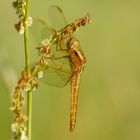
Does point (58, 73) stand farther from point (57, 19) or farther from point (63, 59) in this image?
point (57, 19)

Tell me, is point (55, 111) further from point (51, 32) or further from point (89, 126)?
point (51, 32)

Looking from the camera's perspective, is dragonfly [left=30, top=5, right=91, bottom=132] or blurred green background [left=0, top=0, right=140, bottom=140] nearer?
dragonfly [left=30, top=5, right=91, bottom=132]

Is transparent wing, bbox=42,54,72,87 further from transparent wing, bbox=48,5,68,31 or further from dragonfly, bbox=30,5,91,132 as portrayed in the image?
transparent wing, bbox=48,5,68,31

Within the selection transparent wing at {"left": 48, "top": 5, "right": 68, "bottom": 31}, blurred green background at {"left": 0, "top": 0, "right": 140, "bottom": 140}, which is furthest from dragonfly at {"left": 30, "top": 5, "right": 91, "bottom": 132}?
blurred green background at {"left": 0, "top": 0, "right": 140, "bottom": 140}

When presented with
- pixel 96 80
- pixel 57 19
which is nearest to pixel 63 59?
pixel 57 19

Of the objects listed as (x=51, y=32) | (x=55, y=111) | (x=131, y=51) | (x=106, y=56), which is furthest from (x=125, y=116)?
(x=51, y=32)

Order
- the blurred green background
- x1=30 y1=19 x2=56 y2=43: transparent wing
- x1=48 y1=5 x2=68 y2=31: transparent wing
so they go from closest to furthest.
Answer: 1. x1=30 y1=19 x2=56 y2=43: transparent wing
2. x1=48 y1=5 x2=68 y2=31: transparent wing
3. the blurred green background

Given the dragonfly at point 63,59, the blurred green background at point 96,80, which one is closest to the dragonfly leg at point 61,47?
the dragonfly at point 63,59
